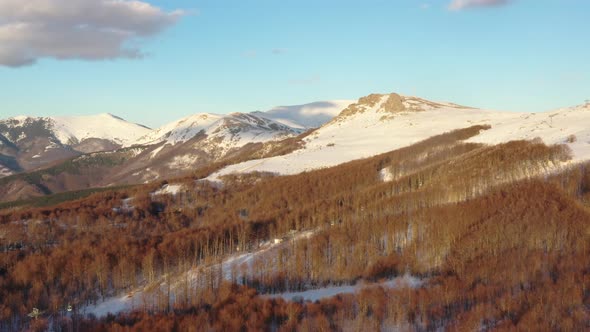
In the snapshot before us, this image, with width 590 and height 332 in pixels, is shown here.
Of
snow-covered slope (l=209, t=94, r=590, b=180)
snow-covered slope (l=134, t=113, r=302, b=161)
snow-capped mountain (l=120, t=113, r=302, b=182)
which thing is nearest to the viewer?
snow-covered slope (l=209, t=94, r=590, b=180)

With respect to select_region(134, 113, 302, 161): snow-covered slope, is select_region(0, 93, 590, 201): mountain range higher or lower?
lower

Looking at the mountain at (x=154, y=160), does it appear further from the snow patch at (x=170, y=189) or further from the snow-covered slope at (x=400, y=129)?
the snow patch at (x=170, y=189)

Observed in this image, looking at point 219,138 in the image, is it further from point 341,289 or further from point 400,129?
point 341,289

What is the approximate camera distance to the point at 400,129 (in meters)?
52.6

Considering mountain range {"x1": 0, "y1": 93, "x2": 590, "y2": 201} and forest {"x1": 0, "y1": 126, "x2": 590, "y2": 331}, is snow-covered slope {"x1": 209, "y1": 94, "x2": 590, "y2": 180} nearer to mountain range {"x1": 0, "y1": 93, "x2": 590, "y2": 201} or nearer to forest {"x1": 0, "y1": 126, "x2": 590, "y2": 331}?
mountain range {"x1": 0, "y1": 93, "x2": 590, "y2": 201}

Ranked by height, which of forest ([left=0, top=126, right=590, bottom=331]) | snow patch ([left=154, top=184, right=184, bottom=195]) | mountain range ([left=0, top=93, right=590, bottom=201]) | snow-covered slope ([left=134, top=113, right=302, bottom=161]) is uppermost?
snow-covered slope ([left=134, top=113, right=302, bottom=161])

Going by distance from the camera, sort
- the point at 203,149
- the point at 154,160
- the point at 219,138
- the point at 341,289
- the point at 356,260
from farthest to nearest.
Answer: the point at 154,160 → the point at 219,138 → the point at 203,149 → the point at 356,260 → the point at 341,289

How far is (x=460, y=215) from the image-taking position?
16.9 meters

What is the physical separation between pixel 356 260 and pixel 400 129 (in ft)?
127

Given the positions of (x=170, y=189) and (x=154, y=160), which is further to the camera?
(x=154, y=160)

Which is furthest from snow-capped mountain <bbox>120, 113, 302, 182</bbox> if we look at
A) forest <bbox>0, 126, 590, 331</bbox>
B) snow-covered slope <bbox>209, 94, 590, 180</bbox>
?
forest <bbox>0, 126, 590, 331</bbox>

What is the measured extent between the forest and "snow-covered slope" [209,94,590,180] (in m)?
4.59

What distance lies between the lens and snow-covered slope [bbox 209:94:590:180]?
2899 cm

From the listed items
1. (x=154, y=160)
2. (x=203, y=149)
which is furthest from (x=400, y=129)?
(x=154, y=160)
